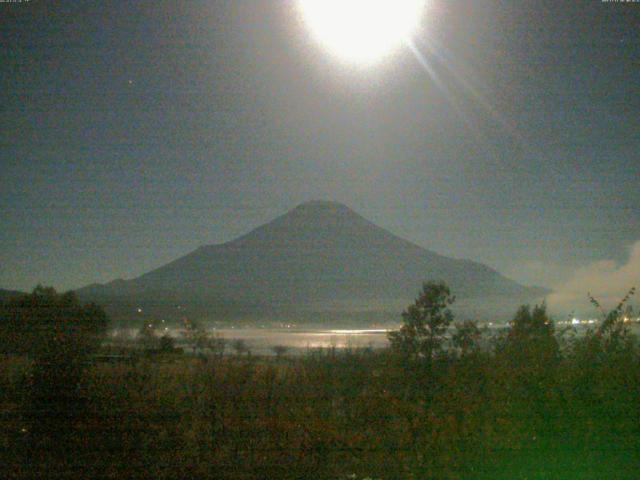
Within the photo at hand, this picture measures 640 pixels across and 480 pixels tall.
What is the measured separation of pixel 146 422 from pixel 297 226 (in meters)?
17.2

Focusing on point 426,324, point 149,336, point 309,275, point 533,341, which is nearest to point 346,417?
point 533,341

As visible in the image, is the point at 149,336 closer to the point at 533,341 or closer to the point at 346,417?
the point at 346,417

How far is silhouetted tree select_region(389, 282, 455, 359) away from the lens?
375 inches

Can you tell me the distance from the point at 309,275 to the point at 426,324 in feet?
30.3

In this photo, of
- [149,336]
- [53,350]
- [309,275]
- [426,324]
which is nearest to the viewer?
[53,350]

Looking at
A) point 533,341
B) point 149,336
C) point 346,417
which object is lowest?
point 346,417

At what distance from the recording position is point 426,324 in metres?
11.8

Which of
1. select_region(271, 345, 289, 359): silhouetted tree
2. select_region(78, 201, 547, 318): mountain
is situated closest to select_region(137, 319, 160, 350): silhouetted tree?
select_region(78, 201, 547, 318): mountain

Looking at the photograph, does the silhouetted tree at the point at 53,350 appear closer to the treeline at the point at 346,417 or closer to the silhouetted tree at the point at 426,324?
the treeline at the point at 346,417

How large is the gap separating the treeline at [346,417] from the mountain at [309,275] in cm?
516

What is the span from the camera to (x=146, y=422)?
7.04 meters

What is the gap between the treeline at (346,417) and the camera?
6410 mm

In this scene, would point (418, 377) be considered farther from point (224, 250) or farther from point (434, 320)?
point (224, 250)

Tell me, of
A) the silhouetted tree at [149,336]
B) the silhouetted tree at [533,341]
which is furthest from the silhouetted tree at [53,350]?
the silhouetted tree at [533,341]
